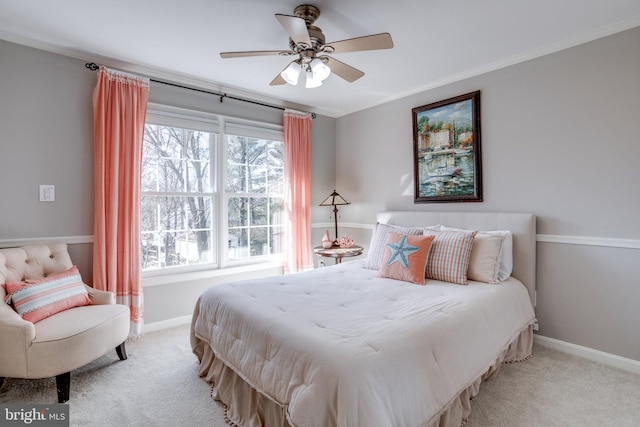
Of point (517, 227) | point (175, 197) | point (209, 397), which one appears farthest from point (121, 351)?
point (517, 227)

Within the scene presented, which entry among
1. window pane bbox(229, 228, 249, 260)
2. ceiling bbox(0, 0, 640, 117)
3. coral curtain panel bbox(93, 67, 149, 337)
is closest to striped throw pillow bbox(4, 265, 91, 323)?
coral curtain panel bbox(93, 67, 149, 337)

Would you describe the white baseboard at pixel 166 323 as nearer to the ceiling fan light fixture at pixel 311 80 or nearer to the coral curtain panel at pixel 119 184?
the coral curtain panel at pixel 119 184

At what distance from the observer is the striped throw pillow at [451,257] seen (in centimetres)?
252

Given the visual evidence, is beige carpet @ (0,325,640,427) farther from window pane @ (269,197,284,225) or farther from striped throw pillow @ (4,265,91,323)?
window pane @ (269,197,284,225)

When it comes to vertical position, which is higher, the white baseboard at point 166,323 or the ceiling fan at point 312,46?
the ceiling fan at point 312,46

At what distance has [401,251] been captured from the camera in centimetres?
264

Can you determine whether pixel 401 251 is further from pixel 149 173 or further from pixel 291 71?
pixel 149 173

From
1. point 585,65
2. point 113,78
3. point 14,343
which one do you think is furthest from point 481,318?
point 113,78

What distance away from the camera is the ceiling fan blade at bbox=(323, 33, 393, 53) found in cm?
188

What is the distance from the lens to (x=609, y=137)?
2.40m

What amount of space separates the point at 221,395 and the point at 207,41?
259 cm

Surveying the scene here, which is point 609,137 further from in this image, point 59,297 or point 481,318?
point 59,297

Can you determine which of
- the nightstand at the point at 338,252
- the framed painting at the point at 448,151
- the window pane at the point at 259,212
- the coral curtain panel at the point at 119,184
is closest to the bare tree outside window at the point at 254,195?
the window pane at the point at 259,212

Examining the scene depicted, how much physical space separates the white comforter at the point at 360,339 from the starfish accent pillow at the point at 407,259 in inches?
4.6
